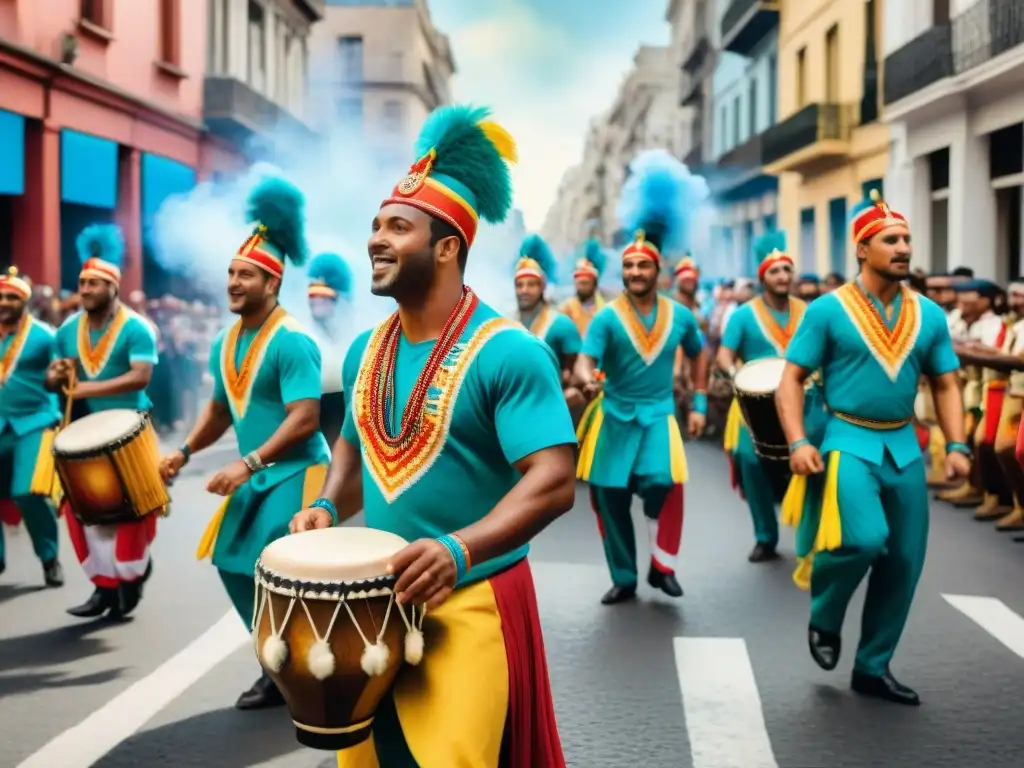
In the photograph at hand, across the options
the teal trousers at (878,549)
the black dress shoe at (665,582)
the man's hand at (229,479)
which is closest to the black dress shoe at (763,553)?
the black dress shoe at (665,582)

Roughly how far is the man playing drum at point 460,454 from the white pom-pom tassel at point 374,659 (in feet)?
0.44

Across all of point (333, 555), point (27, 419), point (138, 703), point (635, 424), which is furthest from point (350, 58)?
point (333, 555)

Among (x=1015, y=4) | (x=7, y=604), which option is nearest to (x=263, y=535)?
(x=7, y=604)

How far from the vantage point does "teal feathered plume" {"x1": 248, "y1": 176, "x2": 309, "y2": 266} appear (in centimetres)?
618

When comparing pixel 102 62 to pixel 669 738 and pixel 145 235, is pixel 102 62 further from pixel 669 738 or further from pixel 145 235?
pixel 669 738

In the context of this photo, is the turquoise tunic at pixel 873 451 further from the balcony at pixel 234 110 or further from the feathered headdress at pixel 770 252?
the balcony at pixel 234 110

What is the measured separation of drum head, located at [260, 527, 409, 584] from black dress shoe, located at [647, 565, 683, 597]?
4.89 metres

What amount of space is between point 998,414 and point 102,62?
1546 cm

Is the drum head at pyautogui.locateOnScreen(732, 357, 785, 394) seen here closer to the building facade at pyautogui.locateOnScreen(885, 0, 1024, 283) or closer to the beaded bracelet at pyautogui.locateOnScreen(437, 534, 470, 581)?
the beaded bracelet at pyautogui.locateOnScreen(437, 534, 470, 581)

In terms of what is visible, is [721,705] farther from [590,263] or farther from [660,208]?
[590,263]

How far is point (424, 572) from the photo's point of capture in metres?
3.05

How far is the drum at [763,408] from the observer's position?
7422mm

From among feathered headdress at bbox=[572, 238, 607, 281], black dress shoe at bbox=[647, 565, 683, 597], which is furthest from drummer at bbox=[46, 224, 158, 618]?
feathered headdress at bbox=[572, 238, 607, 281]

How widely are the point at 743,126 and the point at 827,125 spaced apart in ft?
46.6
